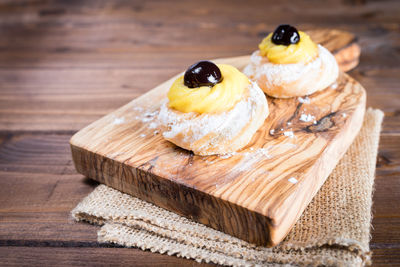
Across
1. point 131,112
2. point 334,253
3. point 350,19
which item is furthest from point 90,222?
point 350,19

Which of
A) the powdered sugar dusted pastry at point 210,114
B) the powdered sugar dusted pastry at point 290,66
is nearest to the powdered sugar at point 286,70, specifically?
the powdered sugar dusted pastry at point 290,66

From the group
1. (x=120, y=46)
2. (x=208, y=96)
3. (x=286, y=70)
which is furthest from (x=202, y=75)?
(x=120, y=46)

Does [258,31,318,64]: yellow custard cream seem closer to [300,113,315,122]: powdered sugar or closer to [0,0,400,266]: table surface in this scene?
[300,113,315,122]: powdered sugar

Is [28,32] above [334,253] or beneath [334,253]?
above

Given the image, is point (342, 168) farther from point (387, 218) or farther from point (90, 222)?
point (90, 222)

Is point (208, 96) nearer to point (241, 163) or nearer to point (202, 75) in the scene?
point (202, 75)

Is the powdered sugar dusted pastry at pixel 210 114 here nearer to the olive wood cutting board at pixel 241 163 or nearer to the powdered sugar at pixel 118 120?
the olive wood cutting board at pixel 241 163

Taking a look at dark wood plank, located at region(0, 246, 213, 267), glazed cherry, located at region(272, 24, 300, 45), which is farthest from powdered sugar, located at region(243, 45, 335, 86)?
dark wood plank, located at region(0, 246, 213, 267)
